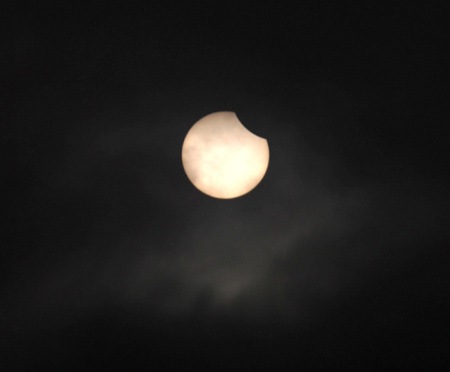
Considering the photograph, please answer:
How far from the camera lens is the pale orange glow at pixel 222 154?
8.95 m

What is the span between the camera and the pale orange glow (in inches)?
352

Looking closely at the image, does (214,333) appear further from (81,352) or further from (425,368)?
(425,368)

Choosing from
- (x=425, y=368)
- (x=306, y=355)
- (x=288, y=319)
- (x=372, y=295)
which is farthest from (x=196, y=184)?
(x=425, y=368)

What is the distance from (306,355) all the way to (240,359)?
2.89 m

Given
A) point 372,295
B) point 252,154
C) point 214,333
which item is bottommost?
point 372,295

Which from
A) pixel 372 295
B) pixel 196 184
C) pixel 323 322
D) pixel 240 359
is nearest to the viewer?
pixel 196 184

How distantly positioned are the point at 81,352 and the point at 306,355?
9.49 m

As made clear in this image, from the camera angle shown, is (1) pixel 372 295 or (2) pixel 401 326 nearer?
(1) pixel 372 295

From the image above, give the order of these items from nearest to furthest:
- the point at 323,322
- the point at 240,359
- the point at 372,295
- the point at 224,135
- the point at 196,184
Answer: the point at 224,135, the point at 196,184, the point at 372,295, the point at 323,322, the point at 240,359

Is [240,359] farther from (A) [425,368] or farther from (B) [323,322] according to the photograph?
(A) [425,368]

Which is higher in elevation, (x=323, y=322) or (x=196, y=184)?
(x=196, y=184)

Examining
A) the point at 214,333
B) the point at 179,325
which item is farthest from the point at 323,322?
the point at 179,325

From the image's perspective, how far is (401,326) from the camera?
1419 centimetres

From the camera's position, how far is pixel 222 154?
9.05m
